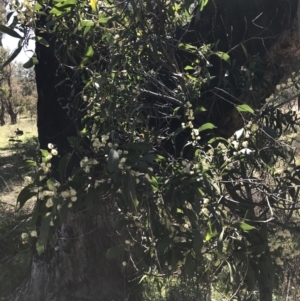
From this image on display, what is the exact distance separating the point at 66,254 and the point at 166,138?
1.30 meters

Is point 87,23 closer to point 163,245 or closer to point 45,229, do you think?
point 45,229

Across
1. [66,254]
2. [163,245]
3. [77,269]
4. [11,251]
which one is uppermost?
[163,245]

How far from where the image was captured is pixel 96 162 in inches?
73.6

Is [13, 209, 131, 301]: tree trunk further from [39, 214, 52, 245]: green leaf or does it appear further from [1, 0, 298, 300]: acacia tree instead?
[39, 214, 52, 245]: green leaf

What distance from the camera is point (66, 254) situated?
10.7 ft

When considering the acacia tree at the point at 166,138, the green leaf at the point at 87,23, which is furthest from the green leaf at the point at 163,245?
the green leaf at the point at 87,23

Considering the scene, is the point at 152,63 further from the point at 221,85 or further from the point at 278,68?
the point at 278,68

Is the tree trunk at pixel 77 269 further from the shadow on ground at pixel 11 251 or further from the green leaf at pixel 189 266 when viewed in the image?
the green leaf at pixel 189 266

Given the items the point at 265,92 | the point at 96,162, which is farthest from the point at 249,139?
the point at 96,162

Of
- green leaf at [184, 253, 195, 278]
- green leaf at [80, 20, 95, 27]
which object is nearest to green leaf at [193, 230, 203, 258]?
green leaf at [184, 253, 195, 278]

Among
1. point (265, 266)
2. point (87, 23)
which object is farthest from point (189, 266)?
point (87, 23)

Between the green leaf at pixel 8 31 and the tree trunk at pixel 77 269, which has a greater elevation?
the green leaf at pixel 8 31

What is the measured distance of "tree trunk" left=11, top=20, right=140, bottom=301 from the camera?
3.15m

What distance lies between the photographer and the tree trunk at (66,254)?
10.3 feet
